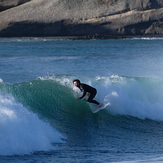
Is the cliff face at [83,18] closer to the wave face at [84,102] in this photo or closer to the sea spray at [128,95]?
the sea spray at [128,95]

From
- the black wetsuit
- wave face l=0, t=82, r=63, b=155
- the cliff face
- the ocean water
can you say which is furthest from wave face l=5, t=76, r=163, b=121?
the cliff face

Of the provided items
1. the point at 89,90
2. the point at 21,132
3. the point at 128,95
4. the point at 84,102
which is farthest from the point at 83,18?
the point at 21,132

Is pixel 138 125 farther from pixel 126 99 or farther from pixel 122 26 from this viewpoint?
pixel 122 26

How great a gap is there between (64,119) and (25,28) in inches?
1873

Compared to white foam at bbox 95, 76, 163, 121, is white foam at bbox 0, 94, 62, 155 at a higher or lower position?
lower

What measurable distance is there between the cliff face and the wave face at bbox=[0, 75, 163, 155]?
43000 mm

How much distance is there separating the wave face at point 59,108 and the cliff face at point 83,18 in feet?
141

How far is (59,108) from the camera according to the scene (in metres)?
12.8

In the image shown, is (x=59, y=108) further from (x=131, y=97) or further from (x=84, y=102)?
(x=131, y=97)

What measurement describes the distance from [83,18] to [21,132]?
52.6 meters

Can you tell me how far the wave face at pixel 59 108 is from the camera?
900 centimetres

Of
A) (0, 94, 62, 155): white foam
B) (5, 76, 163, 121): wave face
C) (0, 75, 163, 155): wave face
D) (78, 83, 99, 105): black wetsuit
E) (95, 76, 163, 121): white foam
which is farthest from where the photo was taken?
(95, 76, 163, 121): white foam

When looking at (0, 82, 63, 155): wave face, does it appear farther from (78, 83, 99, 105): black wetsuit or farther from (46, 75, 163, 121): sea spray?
(46, 75, 163, 121): sea spray

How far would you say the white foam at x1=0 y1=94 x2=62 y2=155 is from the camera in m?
8.49
